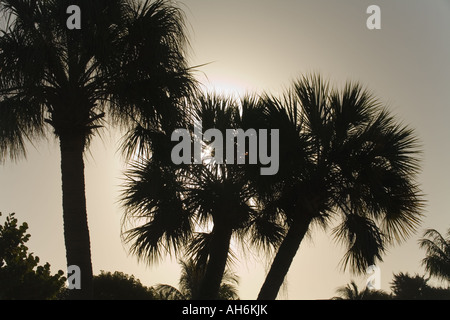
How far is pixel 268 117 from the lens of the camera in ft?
27.9

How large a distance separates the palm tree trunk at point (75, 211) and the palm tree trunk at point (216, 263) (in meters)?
2.59

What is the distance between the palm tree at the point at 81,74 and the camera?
705 cm

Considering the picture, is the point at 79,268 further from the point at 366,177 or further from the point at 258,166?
the point at 366,177

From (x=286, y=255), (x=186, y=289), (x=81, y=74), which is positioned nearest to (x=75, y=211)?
(x=81, y=74)

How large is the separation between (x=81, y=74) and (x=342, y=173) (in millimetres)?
4674

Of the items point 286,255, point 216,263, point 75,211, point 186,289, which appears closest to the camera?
point 75,211

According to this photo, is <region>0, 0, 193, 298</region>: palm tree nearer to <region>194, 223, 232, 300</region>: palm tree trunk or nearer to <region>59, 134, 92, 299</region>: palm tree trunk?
<region>59, 134, 92, 299</region>: palm tree trunk

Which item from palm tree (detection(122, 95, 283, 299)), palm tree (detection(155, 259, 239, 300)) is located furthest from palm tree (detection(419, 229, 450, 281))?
palm tree (detection(122, 95, 283, 299))

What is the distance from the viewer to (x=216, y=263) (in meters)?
8.99

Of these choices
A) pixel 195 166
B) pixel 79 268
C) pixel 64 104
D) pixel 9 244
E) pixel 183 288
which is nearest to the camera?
pixel 79 268

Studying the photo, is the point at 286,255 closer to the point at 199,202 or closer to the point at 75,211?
the point at 199,202
